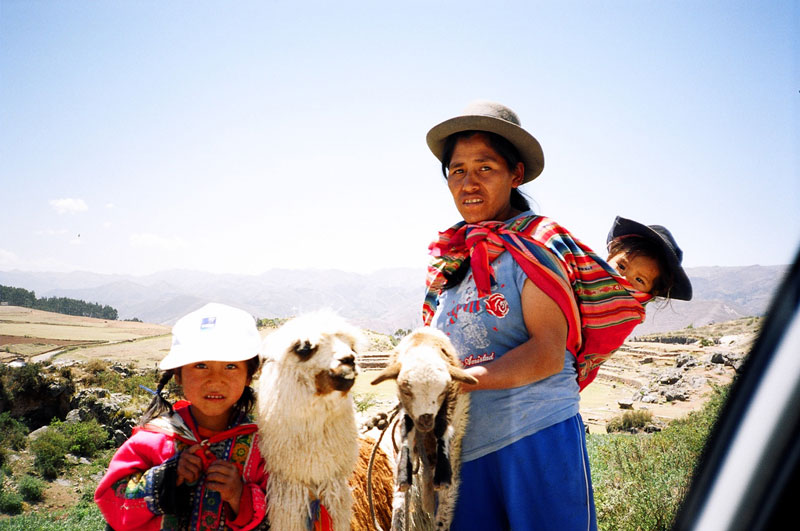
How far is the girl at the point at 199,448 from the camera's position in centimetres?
186

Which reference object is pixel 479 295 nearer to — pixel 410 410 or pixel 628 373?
→ pixel 410 410

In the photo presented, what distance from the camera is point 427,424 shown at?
166 cm

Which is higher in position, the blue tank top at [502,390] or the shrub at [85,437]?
the blue tank top at [502,390]

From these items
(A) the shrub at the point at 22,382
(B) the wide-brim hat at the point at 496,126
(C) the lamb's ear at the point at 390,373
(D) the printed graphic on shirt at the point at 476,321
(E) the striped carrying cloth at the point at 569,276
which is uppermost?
(B) the wide-brim hat at the point at 496,126

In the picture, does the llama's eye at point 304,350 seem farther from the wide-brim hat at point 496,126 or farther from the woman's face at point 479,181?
the wide-brim hat at point 496,126

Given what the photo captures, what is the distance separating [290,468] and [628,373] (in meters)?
33.3

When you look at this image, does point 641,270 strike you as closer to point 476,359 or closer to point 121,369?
point 476,359

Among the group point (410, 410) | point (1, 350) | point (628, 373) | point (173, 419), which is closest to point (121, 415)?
point (173, 419)

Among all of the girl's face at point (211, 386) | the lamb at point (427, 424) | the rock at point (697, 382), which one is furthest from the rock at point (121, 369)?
the rock at point (697, 382)

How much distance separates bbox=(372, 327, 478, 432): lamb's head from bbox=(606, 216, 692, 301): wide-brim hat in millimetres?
1778

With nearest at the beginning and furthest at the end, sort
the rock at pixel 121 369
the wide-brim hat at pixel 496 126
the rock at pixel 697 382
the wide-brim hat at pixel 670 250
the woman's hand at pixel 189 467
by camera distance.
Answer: the woman's hand at pixel 189 467, the wide-brim hat at pixel 496 126, the wide-brim hat at pixel 670 250, the rock at pixel 697 382, the rock at pixel 121 369

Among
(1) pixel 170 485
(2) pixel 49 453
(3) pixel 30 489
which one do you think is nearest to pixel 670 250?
(1) pixel 170 485

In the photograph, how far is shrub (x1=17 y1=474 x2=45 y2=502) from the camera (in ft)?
34.1

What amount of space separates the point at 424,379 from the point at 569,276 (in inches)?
31.2
